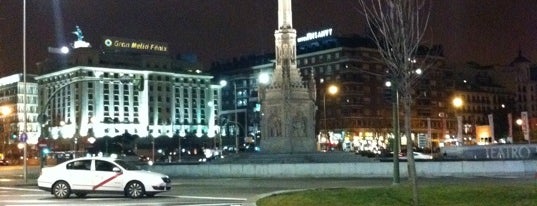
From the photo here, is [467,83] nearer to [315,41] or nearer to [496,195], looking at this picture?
[315,41]

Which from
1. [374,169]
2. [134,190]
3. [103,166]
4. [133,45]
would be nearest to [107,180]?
[103,166]

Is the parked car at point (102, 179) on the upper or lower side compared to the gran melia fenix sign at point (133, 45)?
lower

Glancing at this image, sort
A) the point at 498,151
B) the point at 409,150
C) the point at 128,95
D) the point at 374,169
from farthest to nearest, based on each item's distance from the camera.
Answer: the point at 128,95
the point at 498,151
the point at 374,169
the point at 409,150

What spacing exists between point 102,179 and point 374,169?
18452mm

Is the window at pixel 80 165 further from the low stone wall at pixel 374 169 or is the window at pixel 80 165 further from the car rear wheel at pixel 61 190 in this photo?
the low stone wall at pixel 374 169

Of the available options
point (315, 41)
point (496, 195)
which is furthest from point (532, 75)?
point (496, 195)

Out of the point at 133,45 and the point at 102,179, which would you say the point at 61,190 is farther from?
the point at 133,45

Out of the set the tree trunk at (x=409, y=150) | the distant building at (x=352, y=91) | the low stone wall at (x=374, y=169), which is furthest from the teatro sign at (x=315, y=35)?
the tree trunk at (x=409, y=150)

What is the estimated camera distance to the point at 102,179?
2539cm

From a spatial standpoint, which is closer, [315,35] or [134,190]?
[134,190]

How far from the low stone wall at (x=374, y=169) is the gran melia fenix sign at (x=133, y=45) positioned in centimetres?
13034

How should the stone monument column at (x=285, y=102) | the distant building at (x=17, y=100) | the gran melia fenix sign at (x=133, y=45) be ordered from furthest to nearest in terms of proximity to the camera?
the distant building at (x=17, y=100) < the gran melia fenix sign at (x=133, y=45) < the stone monument column at (x=285, y=102)

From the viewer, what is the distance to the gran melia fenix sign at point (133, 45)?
16966 centimetres

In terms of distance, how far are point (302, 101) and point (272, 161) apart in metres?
4.65
